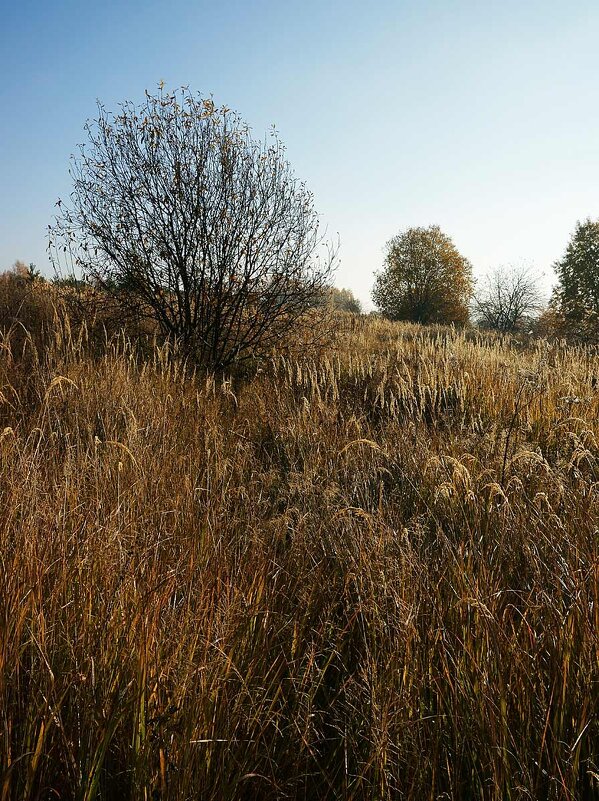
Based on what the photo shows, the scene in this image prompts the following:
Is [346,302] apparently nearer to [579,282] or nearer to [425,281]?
[425,281]

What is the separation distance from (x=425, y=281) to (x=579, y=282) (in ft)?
26.1

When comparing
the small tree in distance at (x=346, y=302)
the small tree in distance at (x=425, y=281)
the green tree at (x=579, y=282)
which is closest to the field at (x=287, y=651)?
the small tree in distance at (x=346, y=302)

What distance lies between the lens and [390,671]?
1.82m

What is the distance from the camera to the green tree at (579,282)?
22.8 m

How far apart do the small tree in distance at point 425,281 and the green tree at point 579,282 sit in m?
5.99

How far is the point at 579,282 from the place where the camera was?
23250 millimetres

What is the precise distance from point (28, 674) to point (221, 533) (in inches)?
49.0

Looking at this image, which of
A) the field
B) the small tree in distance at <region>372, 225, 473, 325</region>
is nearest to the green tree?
the small tree in distance at <region>372, 225, 473, 325</region>

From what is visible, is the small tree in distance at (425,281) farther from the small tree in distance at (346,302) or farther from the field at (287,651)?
the field at (287,651)

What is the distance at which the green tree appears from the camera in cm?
2275

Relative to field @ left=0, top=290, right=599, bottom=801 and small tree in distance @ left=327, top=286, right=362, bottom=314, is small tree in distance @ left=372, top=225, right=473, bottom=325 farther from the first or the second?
field @ left=0, top=290, right=599, bottom=801

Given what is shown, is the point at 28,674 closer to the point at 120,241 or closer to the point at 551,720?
the point at 551,720

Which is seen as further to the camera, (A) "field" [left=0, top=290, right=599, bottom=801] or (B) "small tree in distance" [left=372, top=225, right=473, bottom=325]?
(B) "small tree in distance" [left=372, top=225, right=473, bottom=325]

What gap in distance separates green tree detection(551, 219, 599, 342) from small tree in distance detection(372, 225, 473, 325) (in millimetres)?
5987
